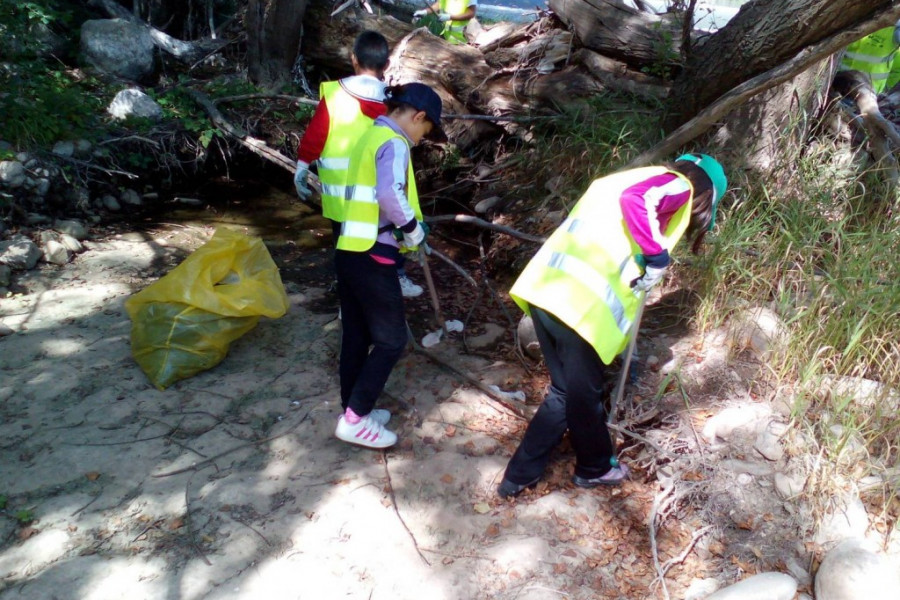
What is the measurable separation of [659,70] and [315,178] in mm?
2811

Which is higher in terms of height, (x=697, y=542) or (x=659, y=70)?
(x=659, y=70)

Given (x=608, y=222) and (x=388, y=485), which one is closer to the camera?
(x=608, y=222)

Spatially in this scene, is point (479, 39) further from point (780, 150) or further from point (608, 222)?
point (608, 222)

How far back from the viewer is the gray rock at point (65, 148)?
519 centimetres

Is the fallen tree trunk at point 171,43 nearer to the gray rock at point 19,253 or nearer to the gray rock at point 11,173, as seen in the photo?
the gray rock at point 11,173

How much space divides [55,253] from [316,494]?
9.65 ft

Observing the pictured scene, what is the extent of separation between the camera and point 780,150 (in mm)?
4055

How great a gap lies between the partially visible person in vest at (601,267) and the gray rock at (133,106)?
4.71 m

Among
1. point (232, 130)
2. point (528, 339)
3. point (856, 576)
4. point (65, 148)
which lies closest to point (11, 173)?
point (65, 148)

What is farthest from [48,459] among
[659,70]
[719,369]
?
[659,70]

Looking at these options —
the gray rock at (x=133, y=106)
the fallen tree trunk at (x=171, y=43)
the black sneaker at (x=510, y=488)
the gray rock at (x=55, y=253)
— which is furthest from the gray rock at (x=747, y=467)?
the fallen tree trunk at (x=171, y=43)

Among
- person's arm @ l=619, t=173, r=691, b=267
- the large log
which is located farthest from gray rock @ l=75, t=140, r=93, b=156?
person's arm @ l=619, t=173, r=691, b=267

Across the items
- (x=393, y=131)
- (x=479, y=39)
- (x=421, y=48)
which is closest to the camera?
(x=393, y=131)

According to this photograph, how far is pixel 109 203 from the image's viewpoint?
5.45 m
